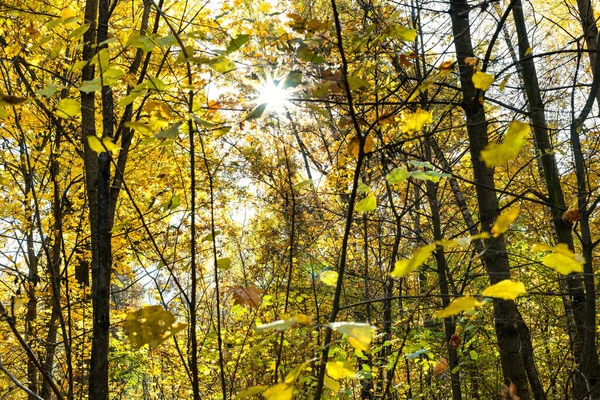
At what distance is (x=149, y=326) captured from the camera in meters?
1.01

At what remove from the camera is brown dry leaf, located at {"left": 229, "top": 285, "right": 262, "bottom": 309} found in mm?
1283

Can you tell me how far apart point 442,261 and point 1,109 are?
145 inches

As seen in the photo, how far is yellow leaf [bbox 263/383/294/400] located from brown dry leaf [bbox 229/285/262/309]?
0.47 m

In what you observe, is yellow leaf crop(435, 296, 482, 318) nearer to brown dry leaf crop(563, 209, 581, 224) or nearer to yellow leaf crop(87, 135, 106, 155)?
yellow leaf crop(87, 135, 106, 155)

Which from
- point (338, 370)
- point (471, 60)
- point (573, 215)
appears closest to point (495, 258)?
point (573, 215)

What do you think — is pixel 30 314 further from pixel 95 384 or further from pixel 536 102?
pixel 536 102

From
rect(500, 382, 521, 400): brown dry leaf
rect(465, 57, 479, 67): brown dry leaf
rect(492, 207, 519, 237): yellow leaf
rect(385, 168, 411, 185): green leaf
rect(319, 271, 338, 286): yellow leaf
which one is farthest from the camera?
rect(465, 57, 479, 67): brown dry leaf

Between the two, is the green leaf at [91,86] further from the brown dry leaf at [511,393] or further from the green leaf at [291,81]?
the brown dry leaf at [511,393]

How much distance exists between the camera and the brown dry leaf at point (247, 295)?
1283 millimetres

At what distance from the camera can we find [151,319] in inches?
39.2

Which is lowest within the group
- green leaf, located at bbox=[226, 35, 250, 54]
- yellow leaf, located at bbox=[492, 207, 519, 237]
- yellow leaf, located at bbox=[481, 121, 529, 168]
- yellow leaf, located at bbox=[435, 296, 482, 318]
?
yellow leaf, located at bbox=[435, 296, 482, 318]

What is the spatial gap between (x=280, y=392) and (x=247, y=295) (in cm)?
59

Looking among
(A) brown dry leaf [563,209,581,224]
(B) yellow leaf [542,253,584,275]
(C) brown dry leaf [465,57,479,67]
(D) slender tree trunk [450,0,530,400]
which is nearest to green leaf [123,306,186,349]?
(B) yellow leaf [542,253,584,275]

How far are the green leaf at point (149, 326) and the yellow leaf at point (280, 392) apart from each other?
292 mm
